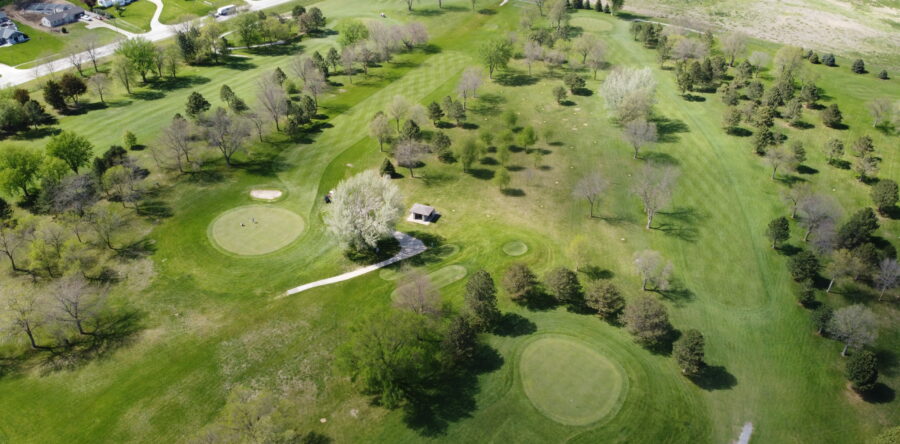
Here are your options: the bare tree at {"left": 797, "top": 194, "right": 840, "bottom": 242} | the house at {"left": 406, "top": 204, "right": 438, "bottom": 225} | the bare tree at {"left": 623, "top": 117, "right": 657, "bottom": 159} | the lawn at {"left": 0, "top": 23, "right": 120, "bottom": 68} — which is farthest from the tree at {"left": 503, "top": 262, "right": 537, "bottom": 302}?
the lawn at {"left": 0, "top": 23, "right": 120, "bottom": 68}

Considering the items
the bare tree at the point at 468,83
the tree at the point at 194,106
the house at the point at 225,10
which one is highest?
the house at the point at 225,10

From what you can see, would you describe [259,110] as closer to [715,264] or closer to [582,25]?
[715,264]

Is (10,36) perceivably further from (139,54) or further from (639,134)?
(639,134)

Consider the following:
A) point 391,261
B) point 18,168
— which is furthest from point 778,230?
point 18,168

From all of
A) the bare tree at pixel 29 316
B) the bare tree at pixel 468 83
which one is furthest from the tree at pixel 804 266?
the bare tree at pixel 29 316

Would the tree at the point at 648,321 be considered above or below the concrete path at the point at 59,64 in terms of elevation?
below

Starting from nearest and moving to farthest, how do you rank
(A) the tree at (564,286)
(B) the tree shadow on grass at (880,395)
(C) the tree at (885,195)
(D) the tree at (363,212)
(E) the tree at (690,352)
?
(B) the tree shadow on grass at (880,395) < (E) the tree at (690,352) < (A) the tree at (564,286) < (D) the tree at (363,212) < (C) the tree at (885,195)

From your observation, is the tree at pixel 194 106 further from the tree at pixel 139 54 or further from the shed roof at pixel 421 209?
the shed roof at pixel 421 209

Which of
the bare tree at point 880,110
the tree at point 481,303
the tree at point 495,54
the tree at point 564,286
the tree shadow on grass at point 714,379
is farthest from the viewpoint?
the tree at point 495,54
